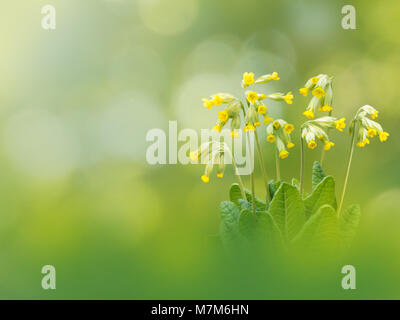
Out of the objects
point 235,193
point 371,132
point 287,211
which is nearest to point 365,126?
point 371,132

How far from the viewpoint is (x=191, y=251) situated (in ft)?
4.83

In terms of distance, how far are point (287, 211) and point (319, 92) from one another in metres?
0.39

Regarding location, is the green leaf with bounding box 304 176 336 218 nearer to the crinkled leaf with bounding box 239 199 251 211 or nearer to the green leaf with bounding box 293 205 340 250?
the green leaf with bounding box 293 205 340 250

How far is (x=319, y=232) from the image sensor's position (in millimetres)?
1433

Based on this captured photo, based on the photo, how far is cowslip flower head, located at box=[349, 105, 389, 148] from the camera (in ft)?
5.06

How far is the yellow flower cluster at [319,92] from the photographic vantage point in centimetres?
156

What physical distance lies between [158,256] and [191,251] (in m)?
0.12

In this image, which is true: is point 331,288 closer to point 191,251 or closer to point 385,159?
point 191,251

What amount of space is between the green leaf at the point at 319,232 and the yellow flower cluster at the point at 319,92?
0.33 meters

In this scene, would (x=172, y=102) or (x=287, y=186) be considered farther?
(x=172, y=102)

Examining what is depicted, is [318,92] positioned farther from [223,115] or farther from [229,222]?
[229,222]

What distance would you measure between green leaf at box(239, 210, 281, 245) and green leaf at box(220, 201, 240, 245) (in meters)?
0.06
